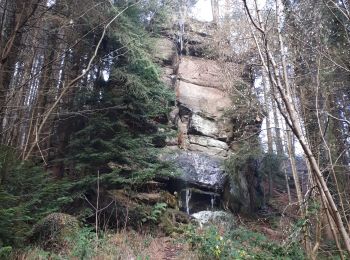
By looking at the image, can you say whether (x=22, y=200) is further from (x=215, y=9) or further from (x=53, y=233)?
(x=215, y=9)

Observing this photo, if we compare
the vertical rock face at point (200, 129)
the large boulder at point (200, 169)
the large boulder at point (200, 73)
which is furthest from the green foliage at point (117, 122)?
the large boulder at point (200, 73)

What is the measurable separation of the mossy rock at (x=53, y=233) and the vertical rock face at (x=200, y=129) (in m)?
4.85

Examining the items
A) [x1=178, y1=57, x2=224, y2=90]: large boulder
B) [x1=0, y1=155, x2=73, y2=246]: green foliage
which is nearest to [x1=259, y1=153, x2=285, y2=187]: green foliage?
[x1=178, y1=57, x2=224, y2=90]: large boulder

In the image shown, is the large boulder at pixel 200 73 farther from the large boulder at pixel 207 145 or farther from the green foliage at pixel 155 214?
the green foliage at pixel 155 214

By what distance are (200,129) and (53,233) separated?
9352 mm

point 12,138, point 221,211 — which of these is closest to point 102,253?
point 12,138

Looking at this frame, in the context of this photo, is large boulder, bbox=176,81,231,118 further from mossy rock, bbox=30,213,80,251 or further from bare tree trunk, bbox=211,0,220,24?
mossy rock, bbox=30,213,80,251

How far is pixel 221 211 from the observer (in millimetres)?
12141

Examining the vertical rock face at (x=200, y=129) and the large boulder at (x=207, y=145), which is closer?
the vertical rock face at (x=200, y=129)

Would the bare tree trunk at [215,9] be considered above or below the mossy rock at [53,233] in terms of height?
above

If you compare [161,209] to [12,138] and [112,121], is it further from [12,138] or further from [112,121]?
[12,138]

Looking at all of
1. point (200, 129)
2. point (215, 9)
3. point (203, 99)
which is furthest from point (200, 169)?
point (215, 9)

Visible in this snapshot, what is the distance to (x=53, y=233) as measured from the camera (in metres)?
6.14

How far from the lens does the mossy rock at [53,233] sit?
606 centimetres
